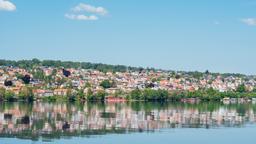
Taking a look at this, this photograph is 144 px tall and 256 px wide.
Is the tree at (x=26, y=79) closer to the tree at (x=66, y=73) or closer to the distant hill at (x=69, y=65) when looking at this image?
the tree at (x=66, y=73)

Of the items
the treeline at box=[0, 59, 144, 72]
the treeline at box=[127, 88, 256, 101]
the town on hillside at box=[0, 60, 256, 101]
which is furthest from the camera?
the treeline at box=[0, 59, 144, 72]

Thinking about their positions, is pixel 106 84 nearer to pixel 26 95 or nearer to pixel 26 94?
pixel 26 94

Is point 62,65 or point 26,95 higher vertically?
point 62,65

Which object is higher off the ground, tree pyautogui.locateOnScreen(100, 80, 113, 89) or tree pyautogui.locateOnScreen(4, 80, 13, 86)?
tree pyautogui.locateOnScreen(4, 80, 13, 86)

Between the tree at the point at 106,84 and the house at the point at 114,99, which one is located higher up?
the tree at the point at 106,84

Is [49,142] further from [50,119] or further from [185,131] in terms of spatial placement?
[50,119]

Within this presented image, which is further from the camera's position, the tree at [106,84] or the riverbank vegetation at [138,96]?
the tree at [106,84]

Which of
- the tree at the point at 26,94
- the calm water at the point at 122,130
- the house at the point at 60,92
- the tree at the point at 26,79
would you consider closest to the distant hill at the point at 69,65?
the tree at the point at 26,79

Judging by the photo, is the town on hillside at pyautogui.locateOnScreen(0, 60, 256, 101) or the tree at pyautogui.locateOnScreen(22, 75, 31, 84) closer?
the town on hillside at pyautogui.locateOnScreen(0, 60, 256, 101)

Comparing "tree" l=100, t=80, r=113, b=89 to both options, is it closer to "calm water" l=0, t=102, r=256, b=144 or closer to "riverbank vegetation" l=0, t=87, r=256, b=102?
"riverbank vegetation" l=0, t=87, r=256, b=102

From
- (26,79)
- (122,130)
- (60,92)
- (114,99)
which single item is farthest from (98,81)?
(122,130)

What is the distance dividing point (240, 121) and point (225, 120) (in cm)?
150

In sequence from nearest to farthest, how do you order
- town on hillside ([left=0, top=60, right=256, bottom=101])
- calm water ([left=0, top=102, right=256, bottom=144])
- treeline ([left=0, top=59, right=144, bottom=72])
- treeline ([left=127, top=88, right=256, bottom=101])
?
calm water ([left=0, top=102, right=256, bottom=144])
town on hillside ([left=0, top=60, right=256, bottom=101])
treeline ([left=127, top=88, right=256, bottom=101])
treeline ([left=0, top=59, right=144, bottom=72])

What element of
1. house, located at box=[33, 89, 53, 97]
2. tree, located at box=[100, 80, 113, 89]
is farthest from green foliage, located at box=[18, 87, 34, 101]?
tree, located at box=[100, 80, 113, 89]
